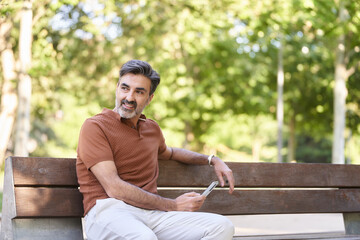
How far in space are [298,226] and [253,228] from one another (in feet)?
3.29

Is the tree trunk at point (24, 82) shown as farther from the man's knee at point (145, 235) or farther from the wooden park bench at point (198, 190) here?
the man's knee at point (145, 235)

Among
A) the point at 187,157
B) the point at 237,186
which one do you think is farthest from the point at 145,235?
the point at 237,186

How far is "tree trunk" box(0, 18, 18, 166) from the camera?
15.6 m

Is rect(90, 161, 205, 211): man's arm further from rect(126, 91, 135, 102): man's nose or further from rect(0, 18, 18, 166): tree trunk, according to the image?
rect(0, 18, 18, 166): tree trunk

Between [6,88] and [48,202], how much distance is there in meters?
12.6

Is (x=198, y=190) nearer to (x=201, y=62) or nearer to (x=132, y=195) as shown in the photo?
(x=132, y=195)

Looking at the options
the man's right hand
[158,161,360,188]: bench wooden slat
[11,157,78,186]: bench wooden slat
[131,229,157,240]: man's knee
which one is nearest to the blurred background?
[158,161,360,188]: bench wooden slat

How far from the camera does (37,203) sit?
154 inches

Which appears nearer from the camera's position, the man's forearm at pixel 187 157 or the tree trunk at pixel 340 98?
the man's forearm at pixel 187 157

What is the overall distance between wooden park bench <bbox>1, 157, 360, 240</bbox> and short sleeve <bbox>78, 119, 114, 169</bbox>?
0.30m

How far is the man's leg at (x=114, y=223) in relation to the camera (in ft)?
12.0

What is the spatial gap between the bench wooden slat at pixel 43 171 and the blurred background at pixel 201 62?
28.8 feet

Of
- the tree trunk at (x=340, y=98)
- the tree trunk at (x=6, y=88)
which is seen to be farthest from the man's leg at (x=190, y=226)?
the tree trunk at (x=340, y=98)

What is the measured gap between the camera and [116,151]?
3910mm
